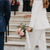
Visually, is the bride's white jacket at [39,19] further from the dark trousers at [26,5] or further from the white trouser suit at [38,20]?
the dark trousers at [26,5]

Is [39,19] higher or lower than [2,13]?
lower

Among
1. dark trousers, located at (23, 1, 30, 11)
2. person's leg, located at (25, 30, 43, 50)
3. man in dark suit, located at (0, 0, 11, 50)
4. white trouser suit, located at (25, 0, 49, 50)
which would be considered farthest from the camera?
dark trousers, located at (23, 1, 30, 11)

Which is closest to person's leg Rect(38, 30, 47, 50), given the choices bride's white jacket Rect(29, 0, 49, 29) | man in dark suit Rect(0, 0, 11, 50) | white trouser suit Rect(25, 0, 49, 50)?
white trouser suit Rect(25, 0, 49, 50)

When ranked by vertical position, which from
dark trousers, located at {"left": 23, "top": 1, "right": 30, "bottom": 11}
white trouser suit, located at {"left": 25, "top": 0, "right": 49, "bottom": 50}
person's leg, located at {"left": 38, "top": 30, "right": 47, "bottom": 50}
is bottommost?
person's leg, located at {"left": 38, "top": 30, "right": 47, "bottom": 50}

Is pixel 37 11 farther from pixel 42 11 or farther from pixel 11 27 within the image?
pixel 11 27

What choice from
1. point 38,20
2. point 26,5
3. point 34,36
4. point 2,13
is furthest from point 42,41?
point 26,5

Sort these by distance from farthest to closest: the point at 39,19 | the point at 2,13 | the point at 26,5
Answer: the point at 26,5, the point at 39,19, the point at 2,13

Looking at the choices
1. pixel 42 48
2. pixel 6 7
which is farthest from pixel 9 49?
pixel 6 7

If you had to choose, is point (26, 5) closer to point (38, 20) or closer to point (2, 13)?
point (38, 20)

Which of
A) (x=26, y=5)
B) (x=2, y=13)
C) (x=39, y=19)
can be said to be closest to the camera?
(x=2, y=13)

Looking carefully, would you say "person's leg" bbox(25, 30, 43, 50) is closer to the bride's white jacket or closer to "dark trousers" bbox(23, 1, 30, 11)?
the bride's white jacket

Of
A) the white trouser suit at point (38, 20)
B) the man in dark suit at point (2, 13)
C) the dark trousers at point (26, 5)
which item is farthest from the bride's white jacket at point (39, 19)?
the dark trousers at point (26, 5)

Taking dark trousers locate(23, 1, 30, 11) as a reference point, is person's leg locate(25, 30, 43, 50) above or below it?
below

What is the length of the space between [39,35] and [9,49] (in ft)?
3.93
